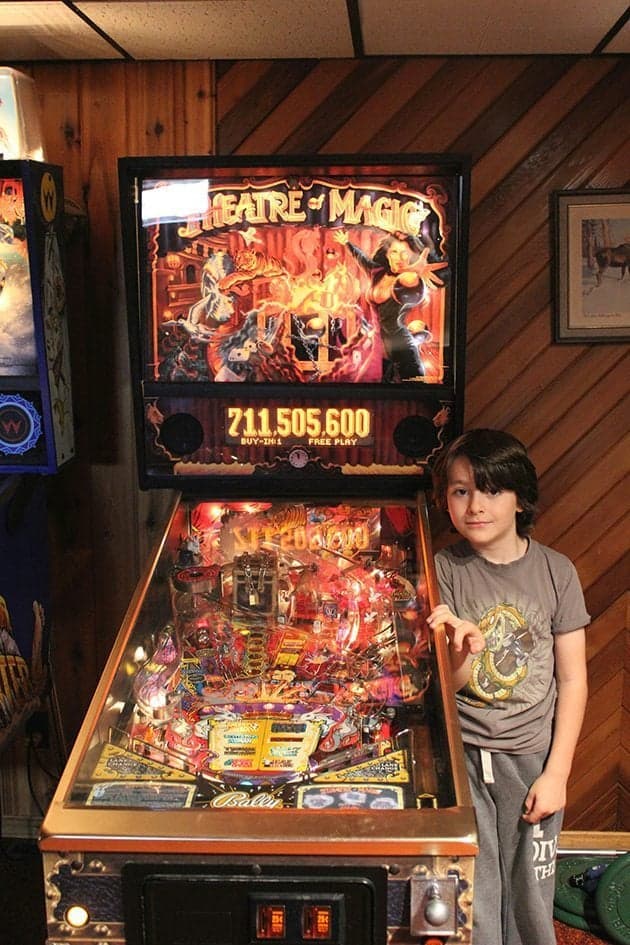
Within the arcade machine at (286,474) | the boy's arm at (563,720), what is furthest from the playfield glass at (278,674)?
the boy's arm at (563,720)

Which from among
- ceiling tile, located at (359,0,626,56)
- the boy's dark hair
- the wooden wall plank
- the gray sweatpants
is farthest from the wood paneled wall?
the gray sweatpants

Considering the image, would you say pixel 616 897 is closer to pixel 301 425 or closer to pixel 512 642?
pixel 512 642

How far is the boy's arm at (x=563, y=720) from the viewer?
7.15ft

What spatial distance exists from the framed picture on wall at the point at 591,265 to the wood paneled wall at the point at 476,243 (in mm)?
47

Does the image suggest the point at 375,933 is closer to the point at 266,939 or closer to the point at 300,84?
the point at 266,939

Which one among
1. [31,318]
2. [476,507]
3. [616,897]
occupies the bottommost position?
[616,897]

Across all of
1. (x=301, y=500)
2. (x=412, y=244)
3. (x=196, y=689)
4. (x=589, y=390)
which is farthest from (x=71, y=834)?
(x=589, y=390)

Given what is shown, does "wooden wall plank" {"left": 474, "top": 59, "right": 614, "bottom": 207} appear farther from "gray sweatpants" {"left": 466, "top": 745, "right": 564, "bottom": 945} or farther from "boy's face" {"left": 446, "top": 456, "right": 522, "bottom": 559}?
"gray sweatpants" {"left": 466, "top": 745, "right": 564, "bottom": 945}

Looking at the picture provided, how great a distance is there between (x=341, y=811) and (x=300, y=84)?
2127mm

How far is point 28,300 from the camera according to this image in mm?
2424

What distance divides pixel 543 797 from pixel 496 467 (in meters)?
0.75

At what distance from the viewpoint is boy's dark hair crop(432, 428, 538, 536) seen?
7.13ft

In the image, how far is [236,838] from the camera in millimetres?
1411

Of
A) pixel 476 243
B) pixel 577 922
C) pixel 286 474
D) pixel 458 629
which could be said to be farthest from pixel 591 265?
pixel 577 922
